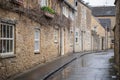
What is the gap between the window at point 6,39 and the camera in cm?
1471

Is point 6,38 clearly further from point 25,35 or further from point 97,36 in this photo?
point 97,36

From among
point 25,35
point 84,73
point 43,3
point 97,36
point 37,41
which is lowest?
point 84,73

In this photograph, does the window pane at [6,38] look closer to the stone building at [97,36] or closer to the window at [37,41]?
the window at [37,41]

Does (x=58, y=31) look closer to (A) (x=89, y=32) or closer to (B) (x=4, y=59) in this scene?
(B) (x=4, y=59)

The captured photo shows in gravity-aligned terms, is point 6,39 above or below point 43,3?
below

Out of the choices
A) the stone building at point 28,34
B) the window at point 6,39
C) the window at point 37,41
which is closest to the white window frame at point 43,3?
the stone building at point 28,34

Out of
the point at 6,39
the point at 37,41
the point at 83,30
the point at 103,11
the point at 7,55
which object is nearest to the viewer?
the point at 7,55

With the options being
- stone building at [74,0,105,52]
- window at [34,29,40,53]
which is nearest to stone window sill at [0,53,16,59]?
window at [34,29,40,53]

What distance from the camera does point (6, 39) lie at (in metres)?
15.2

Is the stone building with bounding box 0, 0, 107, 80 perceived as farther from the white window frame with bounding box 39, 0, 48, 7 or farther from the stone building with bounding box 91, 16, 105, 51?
the stone building with bounding box 91, 16, 105, 51

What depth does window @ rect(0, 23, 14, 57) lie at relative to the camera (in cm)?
1471

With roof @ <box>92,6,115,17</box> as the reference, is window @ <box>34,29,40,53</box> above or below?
below

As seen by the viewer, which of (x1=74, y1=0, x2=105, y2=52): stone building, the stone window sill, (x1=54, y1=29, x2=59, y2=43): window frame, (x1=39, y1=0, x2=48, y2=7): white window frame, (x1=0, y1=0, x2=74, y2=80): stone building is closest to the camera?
the stone window sill

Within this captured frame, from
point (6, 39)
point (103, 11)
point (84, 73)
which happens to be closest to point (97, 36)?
point (103, 11)
